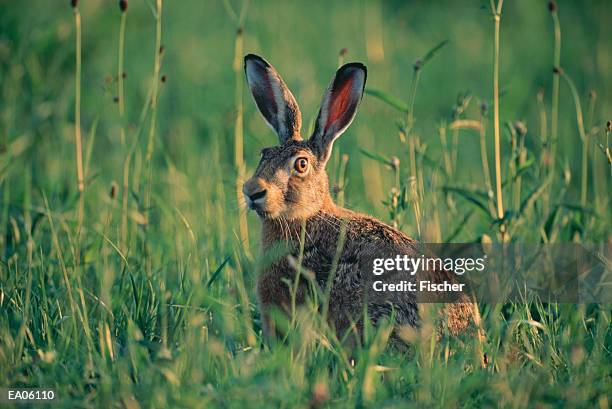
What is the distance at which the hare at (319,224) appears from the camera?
4324 millimetres

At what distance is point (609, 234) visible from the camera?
5398 millimetres

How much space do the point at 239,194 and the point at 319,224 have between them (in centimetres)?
61

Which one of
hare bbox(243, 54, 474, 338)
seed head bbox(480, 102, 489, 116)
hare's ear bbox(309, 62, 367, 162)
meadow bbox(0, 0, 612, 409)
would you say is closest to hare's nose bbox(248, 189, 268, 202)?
hare bbox(243, 54, 474, 338)

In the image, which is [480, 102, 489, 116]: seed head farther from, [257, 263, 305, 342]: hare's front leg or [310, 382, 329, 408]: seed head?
[310, 382, 329, 408]: seed head

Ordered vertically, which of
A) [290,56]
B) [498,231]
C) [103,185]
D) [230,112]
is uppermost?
[290,56]

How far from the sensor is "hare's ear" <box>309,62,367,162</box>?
4.74m

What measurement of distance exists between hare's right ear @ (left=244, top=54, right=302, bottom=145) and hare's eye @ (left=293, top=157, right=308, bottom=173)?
0.95ft

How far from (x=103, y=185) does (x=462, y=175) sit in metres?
2.66

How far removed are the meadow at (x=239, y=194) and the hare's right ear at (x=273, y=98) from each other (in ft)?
0.42

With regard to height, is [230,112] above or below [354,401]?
above

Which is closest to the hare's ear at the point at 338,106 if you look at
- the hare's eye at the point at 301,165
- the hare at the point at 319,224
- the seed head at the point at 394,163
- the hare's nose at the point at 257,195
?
the hare at the point at 319,224

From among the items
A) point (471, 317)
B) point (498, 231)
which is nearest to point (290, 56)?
point (498, 231)

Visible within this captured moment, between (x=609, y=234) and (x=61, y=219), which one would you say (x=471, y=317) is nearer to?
(x=609, y=234)

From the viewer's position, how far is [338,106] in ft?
16.0
